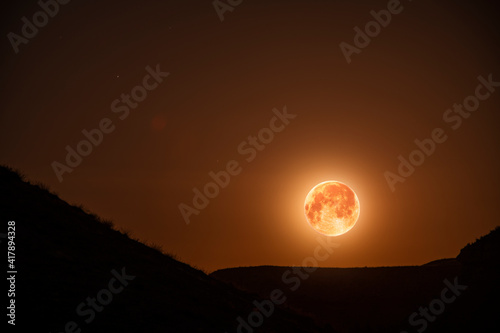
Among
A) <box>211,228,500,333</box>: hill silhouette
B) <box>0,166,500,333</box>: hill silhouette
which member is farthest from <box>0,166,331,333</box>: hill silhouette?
<box>211,228,500,333</box>: hill silhouette

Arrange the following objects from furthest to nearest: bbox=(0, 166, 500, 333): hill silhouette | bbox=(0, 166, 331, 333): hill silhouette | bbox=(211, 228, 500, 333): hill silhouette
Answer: bbox=(211, 228, 500, 333): hill silhouette
bbox=(0, 166, 500, 333): hill silhouette
bbox=(0, 166, 331, 333): hill silhouette

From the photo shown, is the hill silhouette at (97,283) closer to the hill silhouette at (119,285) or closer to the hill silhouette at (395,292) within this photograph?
the hill silhouette at (119,285)

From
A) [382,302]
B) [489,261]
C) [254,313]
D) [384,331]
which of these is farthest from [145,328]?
[382,302]

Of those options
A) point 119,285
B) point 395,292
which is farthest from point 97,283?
point 395,292

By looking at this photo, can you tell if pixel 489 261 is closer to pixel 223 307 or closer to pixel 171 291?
pixel 223 307

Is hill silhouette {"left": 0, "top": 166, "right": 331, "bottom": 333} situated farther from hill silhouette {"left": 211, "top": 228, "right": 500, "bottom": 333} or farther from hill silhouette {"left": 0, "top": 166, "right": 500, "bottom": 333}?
hill silhouette {"left": 211, "top": 228, "right": 500, "bottom": 333}

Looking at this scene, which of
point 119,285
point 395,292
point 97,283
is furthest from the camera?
point 395,292

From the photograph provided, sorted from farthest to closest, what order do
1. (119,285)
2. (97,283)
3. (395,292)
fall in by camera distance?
(395,292) → (119,285) → (97,283)

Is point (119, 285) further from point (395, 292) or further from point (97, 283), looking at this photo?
point (395, 292)
